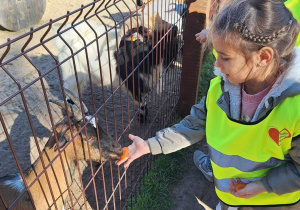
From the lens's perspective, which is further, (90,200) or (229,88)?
(90,200)

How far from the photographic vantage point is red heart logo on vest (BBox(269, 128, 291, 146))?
123 cm

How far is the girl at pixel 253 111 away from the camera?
1146 millimetres

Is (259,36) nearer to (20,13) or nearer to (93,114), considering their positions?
(93,114)

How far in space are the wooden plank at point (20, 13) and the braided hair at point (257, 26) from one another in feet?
21.1

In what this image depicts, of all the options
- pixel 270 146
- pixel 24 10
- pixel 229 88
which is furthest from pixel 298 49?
pixel 24 10

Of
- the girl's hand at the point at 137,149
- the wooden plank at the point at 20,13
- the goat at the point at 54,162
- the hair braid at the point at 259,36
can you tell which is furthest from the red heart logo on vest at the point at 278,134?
→ the wooden plank at the point at 20,13

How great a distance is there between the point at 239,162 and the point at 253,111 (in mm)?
273

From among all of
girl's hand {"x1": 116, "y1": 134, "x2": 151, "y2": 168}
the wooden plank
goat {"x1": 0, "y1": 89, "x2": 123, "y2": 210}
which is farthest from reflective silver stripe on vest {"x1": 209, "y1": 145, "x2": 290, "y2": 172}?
the wooden plank

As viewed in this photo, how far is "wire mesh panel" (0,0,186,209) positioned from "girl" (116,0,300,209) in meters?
0.54

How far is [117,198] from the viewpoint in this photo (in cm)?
259

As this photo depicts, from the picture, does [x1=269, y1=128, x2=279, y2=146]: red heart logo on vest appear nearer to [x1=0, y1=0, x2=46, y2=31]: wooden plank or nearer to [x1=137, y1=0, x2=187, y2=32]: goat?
[x1=137, y1=0, x2=187, y2=32]: goat

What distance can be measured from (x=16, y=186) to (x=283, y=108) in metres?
1.79

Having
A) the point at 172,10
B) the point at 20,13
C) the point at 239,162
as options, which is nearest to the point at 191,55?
the point at 172,10

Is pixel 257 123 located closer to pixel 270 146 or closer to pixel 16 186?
pixel 270 146
